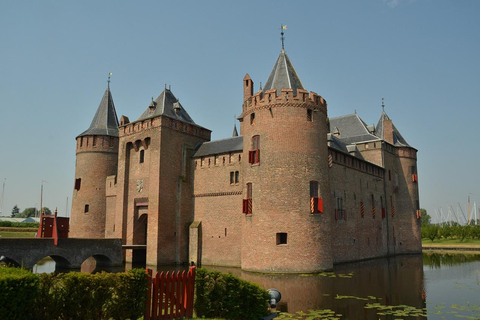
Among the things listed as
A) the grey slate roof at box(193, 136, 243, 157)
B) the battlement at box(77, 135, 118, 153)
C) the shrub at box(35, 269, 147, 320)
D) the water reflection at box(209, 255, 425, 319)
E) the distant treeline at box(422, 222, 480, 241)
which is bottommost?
the water reflection at box(209, 255, 425, 319)

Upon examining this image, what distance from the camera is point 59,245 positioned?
19.9 m

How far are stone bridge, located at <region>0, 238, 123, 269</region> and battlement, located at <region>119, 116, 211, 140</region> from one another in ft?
24.6

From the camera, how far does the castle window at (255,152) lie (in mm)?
19672

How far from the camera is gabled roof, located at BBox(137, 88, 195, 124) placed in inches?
993

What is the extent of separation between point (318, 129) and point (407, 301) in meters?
10.1

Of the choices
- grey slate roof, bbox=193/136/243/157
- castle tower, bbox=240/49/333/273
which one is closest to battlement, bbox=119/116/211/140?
grey slate roof, bbox=193/136/243/157

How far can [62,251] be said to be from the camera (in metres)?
20.0

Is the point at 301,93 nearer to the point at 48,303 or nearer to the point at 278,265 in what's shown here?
the point at 278,265

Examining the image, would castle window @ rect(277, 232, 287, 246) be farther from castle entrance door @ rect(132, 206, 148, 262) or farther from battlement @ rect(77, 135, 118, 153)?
battlement @ rect(77, 135, 118, 153)

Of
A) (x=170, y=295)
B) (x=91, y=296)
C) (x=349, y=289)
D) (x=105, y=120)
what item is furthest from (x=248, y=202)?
(x=105, y=120)

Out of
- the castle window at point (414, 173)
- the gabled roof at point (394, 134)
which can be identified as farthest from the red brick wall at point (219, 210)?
the castle window at point (414, 173)

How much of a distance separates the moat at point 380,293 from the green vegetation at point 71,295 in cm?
455

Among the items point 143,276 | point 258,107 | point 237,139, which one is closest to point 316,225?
point 258,107

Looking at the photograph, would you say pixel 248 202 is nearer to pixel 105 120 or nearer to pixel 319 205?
pixel 319 205
